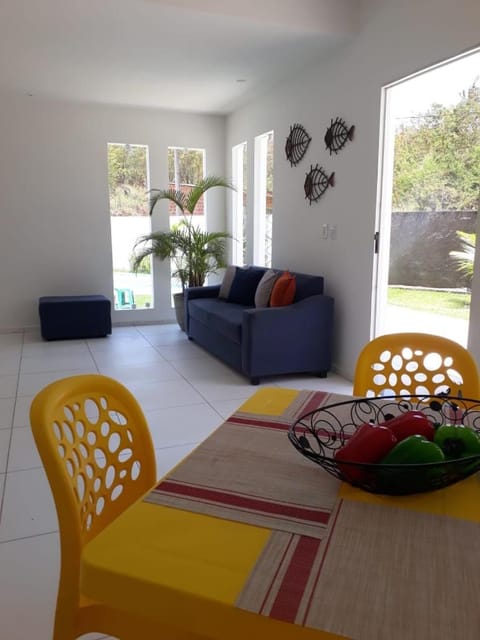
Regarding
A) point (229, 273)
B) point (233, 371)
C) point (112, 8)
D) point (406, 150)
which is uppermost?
point (112, 8)

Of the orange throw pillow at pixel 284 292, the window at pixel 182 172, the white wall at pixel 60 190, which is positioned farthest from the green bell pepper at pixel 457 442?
the window at pixel 182 172

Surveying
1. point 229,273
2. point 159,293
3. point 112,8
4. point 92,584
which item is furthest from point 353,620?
point 159,293

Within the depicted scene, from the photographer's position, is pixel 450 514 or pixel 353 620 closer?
pixel 353 620

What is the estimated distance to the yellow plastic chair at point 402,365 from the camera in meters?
1.59

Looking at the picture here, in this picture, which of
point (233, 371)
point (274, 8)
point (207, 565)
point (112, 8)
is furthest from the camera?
point (233, 371)

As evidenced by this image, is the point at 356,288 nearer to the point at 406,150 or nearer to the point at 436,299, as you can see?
the point at 436,299

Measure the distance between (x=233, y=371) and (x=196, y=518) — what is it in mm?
3641

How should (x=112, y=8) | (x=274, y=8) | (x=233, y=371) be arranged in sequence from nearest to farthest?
(x=112, y=8), (x=274, y=8), (x=233, y=371)

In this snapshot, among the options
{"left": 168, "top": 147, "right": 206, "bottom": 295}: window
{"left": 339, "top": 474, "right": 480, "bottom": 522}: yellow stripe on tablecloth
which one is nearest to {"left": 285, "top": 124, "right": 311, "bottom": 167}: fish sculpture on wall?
{"left": 168, "top": 147, "right": 206, "bottom": 295}: window

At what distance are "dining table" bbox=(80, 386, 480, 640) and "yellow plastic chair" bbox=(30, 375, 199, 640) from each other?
208mm

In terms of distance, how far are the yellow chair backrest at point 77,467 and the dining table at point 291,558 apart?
9.5 inches

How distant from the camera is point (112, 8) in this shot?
129 inches

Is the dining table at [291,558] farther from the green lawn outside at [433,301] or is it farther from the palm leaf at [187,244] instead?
the palm leaf at [187,244]

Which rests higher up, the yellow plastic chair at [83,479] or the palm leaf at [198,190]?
the palm leaf at [198,190]
